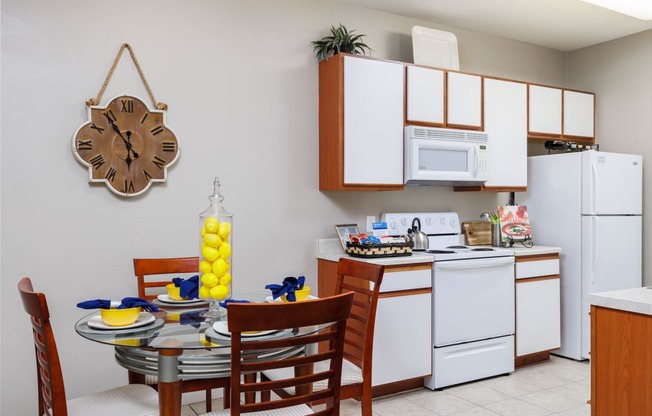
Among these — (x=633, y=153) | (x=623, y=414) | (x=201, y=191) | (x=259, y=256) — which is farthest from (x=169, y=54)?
(x=633, y=153)

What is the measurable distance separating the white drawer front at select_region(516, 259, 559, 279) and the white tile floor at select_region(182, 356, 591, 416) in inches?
28.7

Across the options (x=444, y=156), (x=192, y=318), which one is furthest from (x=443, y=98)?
(x=192, y=318)

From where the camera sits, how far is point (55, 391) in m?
1.80

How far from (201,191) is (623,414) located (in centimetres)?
248

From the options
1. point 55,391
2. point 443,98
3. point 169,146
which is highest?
point 443,98

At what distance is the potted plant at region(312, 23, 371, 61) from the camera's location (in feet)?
11.9

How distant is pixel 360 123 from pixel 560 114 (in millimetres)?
2084

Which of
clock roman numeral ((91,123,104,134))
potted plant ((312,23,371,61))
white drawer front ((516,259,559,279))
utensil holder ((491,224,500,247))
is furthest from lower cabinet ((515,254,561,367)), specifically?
clock roman numeral ((91,123,104,134))

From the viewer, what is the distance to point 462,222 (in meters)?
4.47

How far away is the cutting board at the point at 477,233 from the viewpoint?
14.5ft

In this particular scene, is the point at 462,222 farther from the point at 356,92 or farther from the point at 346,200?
the point at 356,92

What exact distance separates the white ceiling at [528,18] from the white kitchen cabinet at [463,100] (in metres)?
0.51

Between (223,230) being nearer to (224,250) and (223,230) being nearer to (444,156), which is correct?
(224,250)

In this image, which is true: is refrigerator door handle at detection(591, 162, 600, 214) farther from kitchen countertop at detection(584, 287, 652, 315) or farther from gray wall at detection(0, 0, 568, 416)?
kitchen countertop at detection(584, 287, 652, 315)
